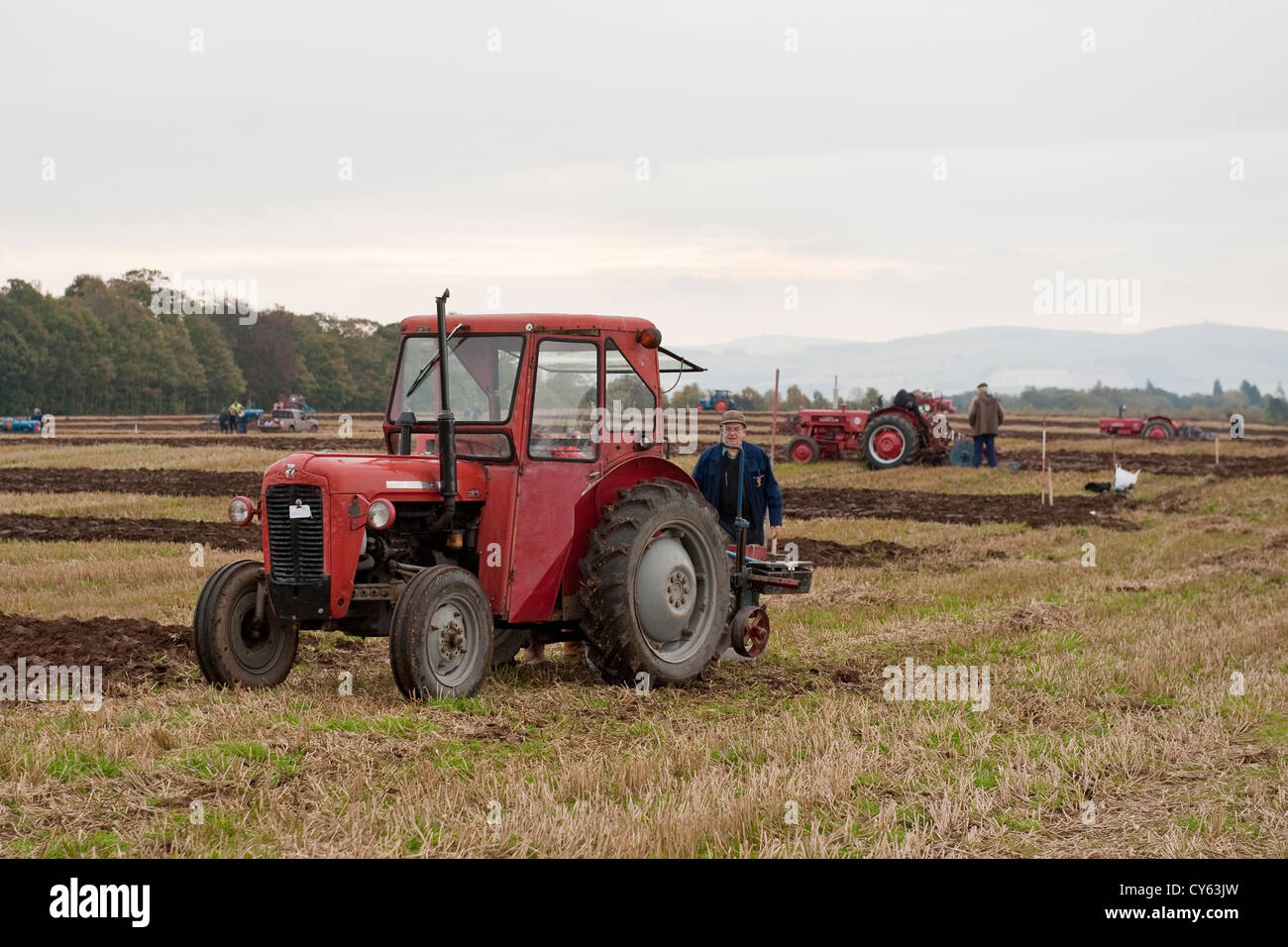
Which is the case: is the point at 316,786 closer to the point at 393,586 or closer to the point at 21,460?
the point at 393,586

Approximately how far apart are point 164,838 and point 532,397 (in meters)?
3.88

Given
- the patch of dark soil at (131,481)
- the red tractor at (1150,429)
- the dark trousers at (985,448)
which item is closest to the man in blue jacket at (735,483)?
the patch of dark soil at (131,481)

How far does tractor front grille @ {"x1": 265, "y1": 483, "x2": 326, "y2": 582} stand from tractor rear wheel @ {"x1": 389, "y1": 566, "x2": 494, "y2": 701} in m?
0.59

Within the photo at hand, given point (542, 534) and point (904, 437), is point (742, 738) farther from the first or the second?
point (904, 437)

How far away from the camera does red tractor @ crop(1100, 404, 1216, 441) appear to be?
4409cm

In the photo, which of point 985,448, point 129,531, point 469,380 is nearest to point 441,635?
point 469,380

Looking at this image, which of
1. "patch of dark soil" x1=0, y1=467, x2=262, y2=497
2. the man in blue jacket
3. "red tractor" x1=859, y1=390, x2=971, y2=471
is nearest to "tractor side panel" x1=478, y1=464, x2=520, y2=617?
the man in blue jacket

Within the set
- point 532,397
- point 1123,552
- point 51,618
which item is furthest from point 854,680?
point 1123,552

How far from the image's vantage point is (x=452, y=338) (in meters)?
8.94

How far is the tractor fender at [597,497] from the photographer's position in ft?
29.2

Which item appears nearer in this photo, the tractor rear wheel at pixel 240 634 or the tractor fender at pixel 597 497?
the tractor rear wheel at pixel 240 634

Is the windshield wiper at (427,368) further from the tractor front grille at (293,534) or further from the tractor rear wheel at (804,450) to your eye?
the tractor rear wheel at (804,450)

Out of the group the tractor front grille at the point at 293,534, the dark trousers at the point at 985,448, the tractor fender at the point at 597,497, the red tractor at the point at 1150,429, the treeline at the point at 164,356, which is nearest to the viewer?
the tractor front grille at the point at 293,534

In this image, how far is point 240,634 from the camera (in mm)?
8633
